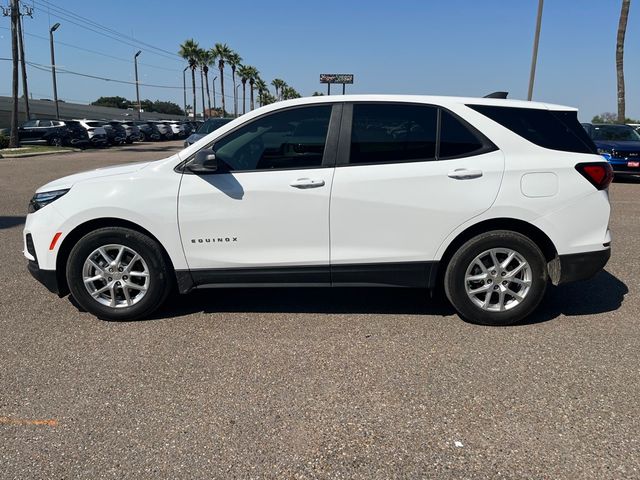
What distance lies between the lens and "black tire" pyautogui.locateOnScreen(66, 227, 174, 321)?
397 cm

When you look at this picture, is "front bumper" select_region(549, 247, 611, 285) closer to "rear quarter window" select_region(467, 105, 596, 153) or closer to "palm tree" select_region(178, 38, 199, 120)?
"rear quarter window" select_region(467, 105, 596, 153)

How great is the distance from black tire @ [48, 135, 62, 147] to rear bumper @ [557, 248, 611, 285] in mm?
30581

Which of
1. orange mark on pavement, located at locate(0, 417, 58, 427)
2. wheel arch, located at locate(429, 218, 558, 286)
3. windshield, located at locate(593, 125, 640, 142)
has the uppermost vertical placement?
windshield, located at locate(593, 125, 640, 142)

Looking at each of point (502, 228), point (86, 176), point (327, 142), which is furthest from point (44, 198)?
point (502, 228)

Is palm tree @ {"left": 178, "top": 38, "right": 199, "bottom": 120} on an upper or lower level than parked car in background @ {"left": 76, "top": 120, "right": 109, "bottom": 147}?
upper

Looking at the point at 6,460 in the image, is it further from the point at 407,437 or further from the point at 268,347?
the point at 407,437

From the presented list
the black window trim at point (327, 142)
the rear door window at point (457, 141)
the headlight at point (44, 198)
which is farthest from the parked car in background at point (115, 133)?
the rear door window at point (457, 141)

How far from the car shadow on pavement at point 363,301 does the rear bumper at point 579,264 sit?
45 centimetres

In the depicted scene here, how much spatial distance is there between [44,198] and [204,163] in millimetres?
1437

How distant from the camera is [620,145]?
42.5ft

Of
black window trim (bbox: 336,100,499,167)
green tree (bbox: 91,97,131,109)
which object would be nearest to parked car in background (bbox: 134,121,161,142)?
black window trim (bbox: 336,100,499,167)

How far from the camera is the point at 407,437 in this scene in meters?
2.67

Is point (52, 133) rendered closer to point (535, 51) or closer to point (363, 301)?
point (535, 51)

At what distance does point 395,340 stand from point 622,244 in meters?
4.51
